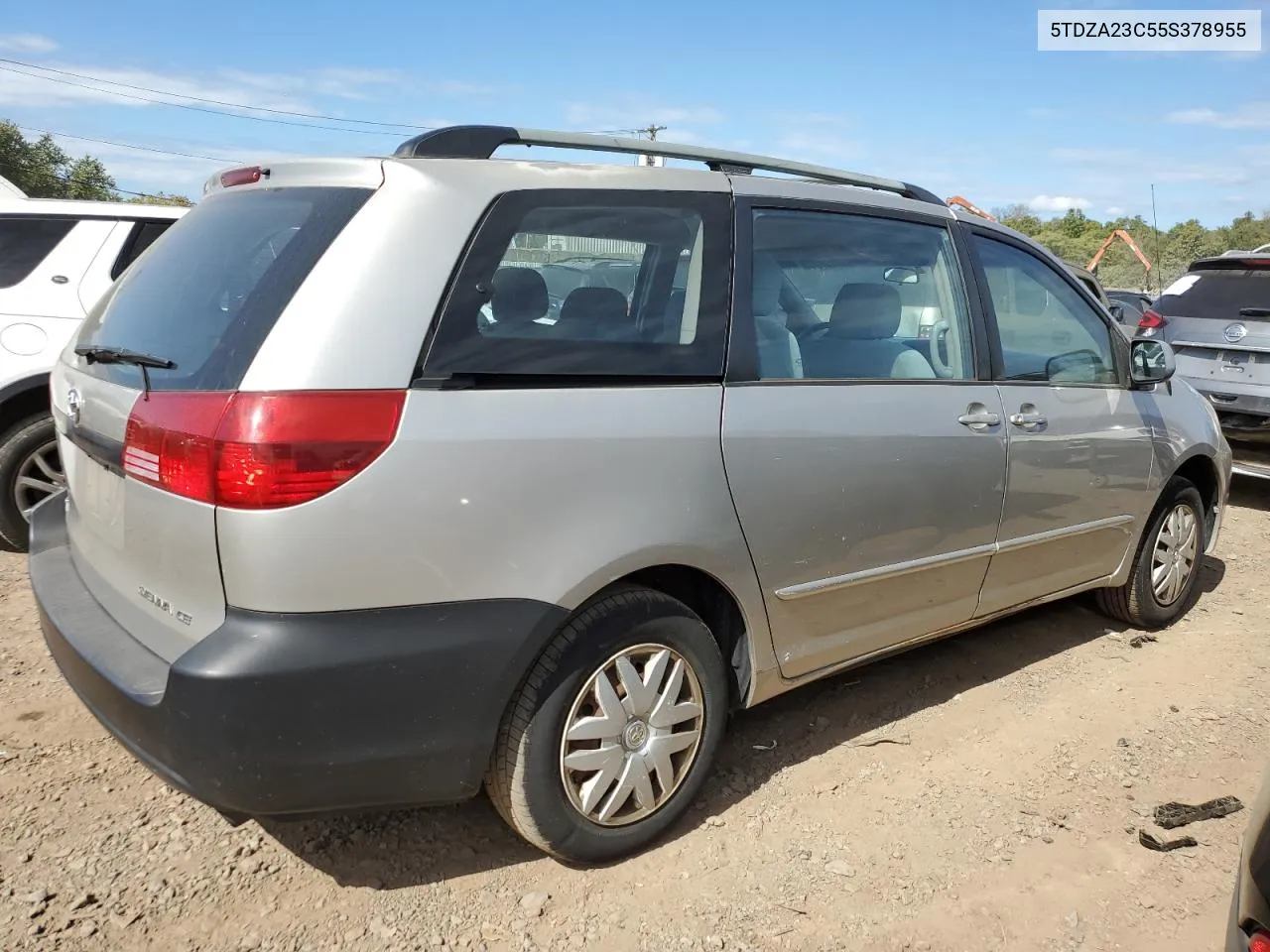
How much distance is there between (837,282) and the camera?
3.25m

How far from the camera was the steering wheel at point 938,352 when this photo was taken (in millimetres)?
3377

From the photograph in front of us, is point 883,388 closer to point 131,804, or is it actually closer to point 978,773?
point 978,773

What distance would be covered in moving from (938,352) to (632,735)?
1.75m

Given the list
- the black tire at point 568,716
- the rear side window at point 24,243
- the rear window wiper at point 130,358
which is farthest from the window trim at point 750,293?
the rear side window at point 24,243

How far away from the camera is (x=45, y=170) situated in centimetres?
4688

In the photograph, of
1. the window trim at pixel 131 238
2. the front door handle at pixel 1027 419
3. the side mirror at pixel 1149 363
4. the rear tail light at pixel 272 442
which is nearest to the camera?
the rear tail light at pixel 272 442

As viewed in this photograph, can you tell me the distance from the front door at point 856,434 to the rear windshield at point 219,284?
3.73 feet

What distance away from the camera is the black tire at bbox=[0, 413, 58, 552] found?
4680 millimetres

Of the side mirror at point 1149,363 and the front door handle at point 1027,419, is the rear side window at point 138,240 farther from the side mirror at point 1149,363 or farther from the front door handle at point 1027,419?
the side mirror at point 1149,363

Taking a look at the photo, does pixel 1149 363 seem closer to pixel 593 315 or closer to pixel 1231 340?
pixel 593 315

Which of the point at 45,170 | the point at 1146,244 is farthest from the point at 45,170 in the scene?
the point at 1146,244

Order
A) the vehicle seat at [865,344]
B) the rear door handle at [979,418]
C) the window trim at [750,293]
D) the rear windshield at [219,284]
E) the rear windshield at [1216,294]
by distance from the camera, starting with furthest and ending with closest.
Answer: the rear windshield at [1216,294] → the rear door handle at [979,418] → the vehicle seat at [865,344] → the window trim at [750,293] → the rear windshield at [219,284]

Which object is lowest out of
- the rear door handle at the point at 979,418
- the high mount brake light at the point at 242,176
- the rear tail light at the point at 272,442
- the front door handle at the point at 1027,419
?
the front door handle at the point at 1027,419

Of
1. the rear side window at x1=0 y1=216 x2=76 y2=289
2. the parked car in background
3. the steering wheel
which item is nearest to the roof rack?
the steering wheel
